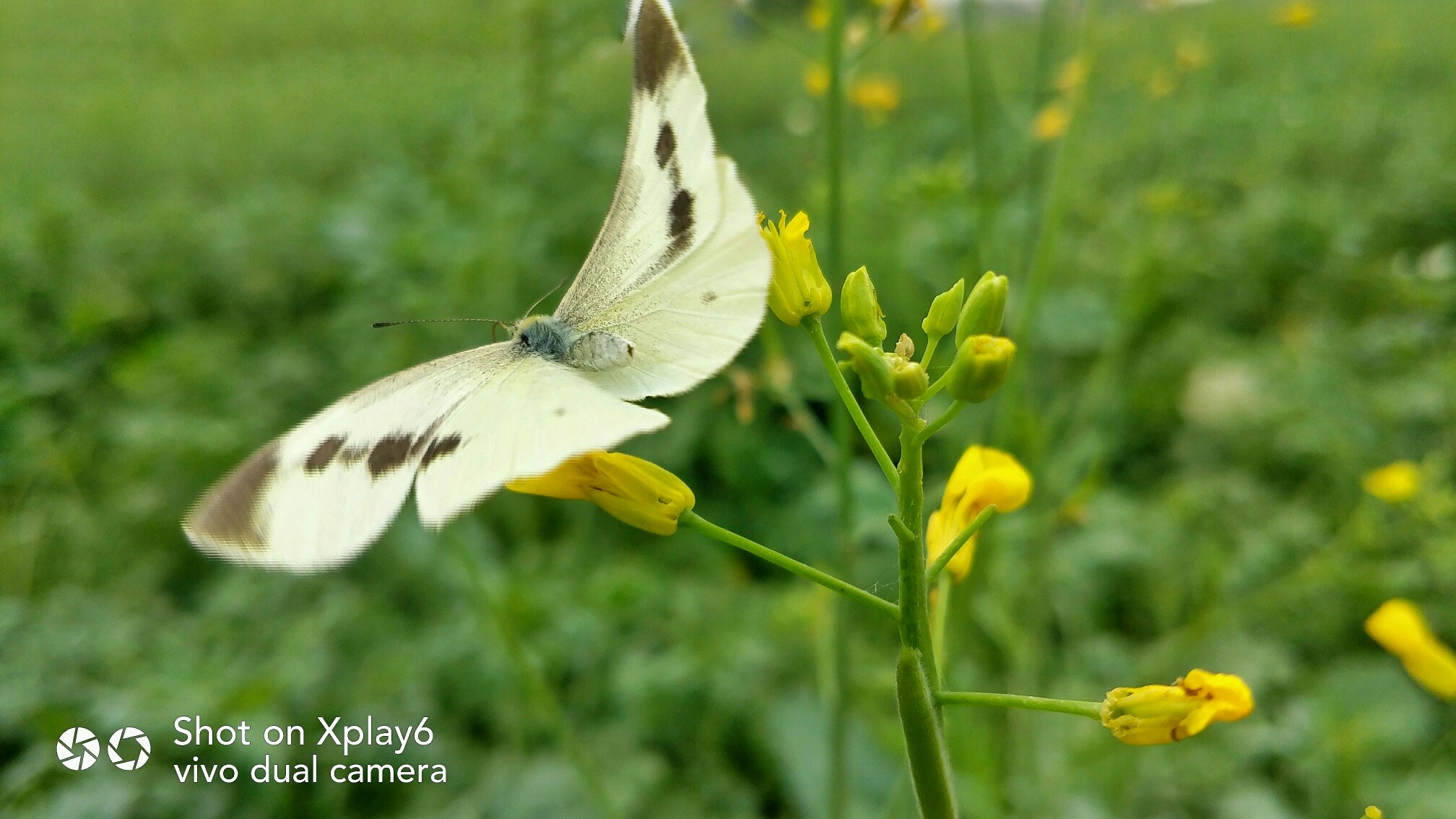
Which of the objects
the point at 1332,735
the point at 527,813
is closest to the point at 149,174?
the point at 527,813

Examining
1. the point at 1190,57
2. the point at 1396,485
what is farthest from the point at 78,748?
the point at 1190,57

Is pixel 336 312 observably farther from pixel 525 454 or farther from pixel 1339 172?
pixel 1339 172

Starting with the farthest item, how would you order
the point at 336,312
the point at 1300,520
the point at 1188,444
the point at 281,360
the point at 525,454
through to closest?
1. the point at 336,312
2. the point at 281,360
3. the point at 1188,444
4. the point at 1300,520
5. the point at 525,454

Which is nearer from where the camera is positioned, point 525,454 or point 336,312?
point 525,454

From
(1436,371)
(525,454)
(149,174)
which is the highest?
(525,454)

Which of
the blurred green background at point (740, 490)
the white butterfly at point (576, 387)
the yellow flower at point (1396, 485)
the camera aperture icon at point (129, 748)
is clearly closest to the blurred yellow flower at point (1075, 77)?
the blurred green background at point (740, 490)

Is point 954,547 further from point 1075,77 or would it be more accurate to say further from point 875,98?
point 875,98
